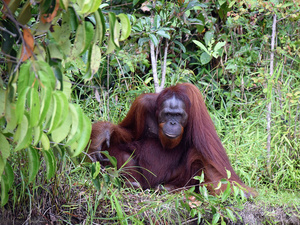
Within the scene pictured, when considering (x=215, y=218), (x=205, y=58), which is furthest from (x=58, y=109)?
(x=205, y=58)

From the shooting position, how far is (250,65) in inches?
201

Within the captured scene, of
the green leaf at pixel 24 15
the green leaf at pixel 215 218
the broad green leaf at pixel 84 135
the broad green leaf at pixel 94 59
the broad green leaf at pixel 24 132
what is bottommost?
the green leaf at pixel 215 218

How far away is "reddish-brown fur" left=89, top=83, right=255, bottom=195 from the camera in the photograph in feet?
11.8

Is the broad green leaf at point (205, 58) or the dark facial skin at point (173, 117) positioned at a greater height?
the broad green leaf at point (205, 58)

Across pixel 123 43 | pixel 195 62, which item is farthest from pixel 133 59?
pixel 195 62

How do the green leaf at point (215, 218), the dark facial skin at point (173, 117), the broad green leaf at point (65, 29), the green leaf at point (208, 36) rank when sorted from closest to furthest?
1. the broad green leaf at point (65, 29)
2. the green leaf at point (215, 218)
3. the dark facial skin at point (173, 117)
4. the green leaf at point (208, 36)

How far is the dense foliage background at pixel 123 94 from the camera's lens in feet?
5.67

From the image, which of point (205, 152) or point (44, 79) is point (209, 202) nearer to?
point (205, 152)

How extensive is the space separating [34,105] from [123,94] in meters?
3.21

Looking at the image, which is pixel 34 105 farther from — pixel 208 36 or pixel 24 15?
pixel 208 36

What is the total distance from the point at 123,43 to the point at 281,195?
6.14ft

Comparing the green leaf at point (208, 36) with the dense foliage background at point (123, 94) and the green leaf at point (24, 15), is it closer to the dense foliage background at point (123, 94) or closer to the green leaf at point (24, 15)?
the dense foliage background at point (123, 94)

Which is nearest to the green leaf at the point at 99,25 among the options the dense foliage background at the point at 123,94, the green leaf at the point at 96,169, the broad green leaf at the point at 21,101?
the dense foliage background at the point at 123,94

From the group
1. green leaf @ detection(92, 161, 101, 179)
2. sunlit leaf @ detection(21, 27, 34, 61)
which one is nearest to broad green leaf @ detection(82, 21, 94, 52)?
sunlit leaf @ detection(21, 27, 34, 61)
